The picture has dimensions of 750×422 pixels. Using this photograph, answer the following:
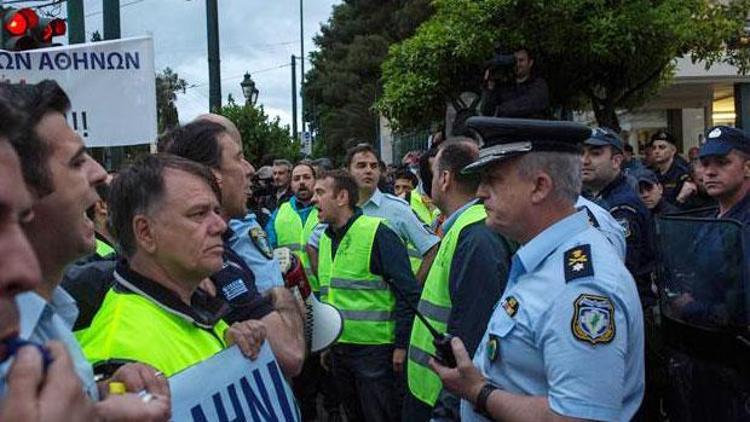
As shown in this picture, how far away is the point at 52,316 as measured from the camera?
1.53 m

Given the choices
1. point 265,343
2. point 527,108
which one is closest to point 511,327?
point 265,343

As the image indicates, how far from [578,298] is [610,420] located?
14.5 inches

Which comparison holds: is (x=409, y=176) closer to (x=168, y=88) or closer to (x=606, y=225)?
(x=606, y=225)

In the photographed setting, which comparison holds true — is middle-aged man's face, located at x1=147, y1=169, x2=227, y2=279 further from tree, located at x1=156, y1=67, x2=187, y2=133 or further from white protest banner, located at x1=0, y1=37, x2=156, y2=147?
tree, located at x1=156, y1=67, x2=187, y2=133

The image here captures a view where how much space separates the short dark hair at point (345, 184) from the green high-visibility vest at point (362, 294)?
1.04 feet

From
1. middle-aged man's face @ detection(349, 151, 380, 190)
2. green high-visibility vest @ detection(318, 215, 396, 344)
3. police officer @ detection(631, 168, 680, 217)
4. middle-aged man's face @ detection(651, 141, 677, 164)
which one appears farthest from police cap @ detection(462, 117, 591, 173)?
middle-aged man's face @ detection(651, 141, 677, 164)

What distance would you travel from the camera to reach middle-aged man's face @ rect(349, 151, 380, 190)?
7.78 metres

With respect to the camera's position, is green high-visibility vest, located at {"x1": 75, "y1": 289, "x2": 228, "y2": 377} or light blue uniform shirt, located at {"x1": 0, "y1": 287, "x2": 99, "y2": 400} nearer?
light blue uniform shirt, located at {"x1": 0, "y1": 287, "x2": 99, "y2": 400}

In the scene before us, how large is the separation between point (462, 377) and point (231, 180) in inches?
51.6

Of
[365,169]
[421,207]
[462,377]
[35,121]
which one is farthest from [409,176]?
[35,121]

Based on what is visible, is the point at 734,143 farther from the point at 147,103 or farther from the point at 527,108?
the point at 147,103

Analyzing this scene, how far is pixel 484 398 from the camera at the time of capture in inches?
107

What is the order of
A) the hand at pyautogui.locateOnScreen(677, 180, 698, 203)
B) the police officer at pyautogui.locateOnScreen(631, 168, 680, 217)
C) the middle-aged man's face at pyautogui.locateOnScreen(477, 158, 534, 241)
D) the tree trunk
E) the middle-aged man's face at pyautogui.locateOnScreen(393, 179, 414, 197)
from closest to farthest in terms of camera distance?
1. the middle-aged man's face at pyautogui.locateOnScreen(477, 158, 534, 241)
2. the police officer at pyautogui.locateOnScreen(631, 168, 680, 217)
3. the hand at pyautogui.locateOnScreen(677, 180, 698, 203)
4. the tree trunk
5. the middle-aged man's face at pyautogui.locateOnScreen(393, 179, 414, 197)

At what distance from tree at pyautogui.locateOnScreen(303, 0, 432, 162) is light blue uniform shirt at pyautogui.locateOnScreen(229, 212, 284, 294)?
105 ft
